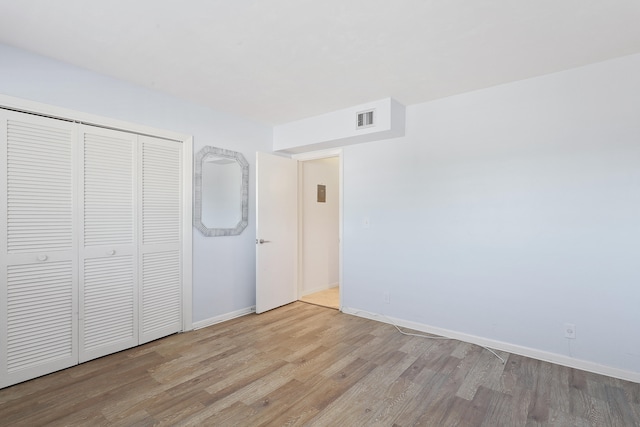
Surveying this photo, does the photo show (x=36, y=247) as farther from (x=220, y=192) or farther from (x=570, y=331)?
(x=570, y=331)

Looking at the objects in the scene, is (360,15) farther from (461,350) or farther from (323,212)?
(323,212)

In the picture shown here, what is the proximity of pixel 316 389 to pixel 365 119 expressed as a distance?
258 cm

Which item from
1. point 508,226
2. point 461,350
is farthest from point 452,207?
point 461,350

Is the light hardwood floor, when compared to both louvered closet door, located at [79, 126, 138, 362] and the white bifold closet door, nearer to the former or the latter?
the white bifold closet door

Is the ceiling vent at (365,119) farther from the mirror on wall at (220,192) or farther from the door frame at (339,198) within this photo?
the mirror on wall at (220,192)

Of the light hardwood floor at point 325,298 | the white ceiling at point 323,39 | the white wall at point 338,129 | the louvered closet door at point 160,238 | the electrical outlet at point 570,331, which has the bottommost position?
the light hardwood floor at point 325,298

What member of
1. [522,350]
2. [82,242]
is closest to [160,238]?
[82,242]

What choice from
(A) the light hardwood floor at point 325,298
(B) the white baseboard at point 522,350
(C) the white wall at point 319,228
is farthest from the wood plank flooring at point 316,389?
(C) the white wall at point 319,228

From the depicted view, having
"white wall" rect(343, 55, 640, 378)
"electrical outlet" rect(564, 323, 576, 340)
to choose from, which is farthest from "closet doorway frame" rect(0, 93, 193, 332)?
"electrical outlet" rect(564, 323, 576, 340)

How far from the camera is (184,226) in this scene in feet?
10.7

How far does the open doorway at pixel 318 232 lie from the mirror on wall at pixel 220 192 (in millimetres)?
1018

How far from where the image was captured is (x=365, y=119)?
3373mm

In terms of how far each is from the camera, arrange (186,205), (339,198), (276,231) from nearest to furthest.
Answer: (186,205) < (276,231) < (339,198)

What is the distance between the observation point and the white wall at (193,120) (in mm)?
2338
